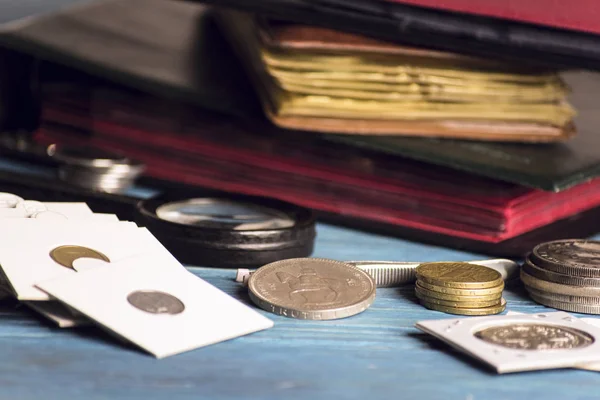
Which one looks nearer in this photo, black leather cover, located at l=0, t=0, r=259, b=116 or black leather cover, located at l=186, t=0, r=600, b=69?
→ black leather cover, located at l=186, t=0, r=600, b=69

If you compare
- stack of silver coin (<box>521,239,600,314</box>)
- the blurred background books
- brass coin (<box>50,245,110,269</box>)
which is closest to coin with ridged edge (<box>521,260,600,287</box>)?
stack of silver coin (<box>521,239,600,314</box>)

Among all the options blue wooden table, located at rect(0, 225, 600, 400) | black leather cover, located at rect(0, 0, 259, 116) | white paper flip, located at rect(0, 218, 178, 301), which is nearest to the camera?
blue wooden table, located at rect(0, 225, 600, 400)

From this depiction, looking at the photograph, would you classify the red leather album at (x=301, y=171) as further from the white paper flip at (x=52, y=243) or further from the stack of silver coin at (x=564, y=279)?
the white paper flip at (x=52, y=243)

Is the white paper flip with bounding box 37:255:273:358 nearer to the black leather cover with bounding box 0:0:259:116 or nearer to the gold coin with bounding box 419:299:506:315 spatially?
the gold coin with bounding box 419:299:506:315

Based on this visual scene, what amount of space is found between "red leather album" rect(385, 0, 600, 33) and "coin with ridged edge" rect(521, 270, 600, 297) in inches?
11.4

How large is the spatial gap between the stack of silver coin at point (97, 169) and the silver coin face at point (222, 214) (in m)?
0.19

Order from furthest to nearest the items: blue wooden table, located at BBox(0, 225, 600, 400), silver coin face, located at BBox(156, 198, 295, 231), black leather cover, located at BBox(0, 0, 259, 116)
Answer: black leather cover, located at BBox(0, 0, 259, 116)
silver coin face, located at BBox(156, 198, 295, 231)
blue wooden table, located at BBox(0, 225, 600, 400)

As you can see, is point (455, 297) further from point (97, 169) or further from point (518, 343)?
point (97, 169)

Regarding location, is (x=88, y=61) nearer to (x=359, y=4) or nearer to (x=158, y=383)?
(x=359, y=4)

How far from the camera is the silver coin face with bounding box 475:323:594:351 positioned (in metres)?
0.75

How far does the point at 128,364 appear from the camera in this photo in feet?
2.31

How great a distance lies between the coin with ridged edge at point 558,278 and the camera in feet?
2.83

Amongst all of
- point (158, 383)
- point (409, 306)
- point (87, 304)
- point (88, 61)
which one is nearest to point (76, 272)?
point (87, 304)

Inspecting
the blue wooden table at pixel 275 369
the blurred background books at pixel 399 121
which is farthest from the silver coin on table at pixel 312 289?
the blurred background books at pixel 399 121
